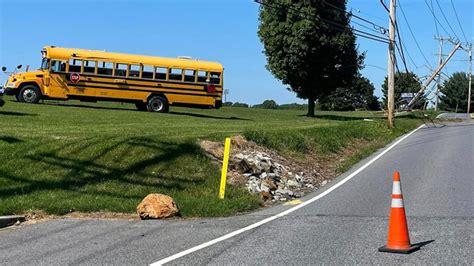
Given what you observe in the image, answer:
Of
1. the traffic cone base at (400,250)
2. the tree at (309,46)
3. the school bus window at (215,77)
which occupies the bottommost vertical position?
the traffic cone base at (400,250)

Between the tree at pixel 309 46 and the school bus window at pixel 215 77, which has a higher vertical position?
the tree at pixel 309 46

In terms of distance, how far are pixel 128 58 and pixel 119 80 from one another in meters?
1.19

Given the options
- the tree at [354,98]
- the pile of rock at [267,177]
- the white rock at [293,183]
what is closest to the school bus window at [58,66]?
the pile of rock at [267,177]

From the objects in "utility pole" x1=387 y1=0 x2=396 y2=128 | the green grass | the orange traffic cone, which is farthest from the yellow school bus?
the orange traffic cone

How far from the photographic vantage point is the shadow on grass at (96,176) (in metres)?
10.9

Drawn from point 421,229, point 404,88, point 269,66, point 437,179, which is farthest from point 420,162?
point 404,88

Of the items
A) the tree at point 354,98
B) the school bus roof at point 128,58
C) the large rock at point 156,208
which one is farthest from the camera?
the tree at point 354,98

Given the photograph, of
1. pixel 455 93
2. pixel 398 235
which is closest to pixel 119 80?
pixel 398 235

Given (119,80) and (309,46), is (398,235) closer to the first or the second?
(119,80)

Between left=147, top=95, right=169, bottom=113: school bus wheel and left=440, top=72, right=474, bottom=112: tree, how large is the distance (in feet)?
290

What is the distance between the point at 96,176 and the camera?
11.7 metres

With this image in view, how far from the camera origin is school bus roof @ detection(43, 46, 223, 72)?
27969 millimetres

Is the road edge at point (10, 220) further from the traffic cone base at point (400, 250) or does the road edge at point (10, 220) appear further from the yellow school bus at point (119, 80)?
the yellow school bus at point (119, 80)

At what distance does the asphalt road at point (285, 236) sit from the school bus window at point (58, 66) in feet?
64.0
